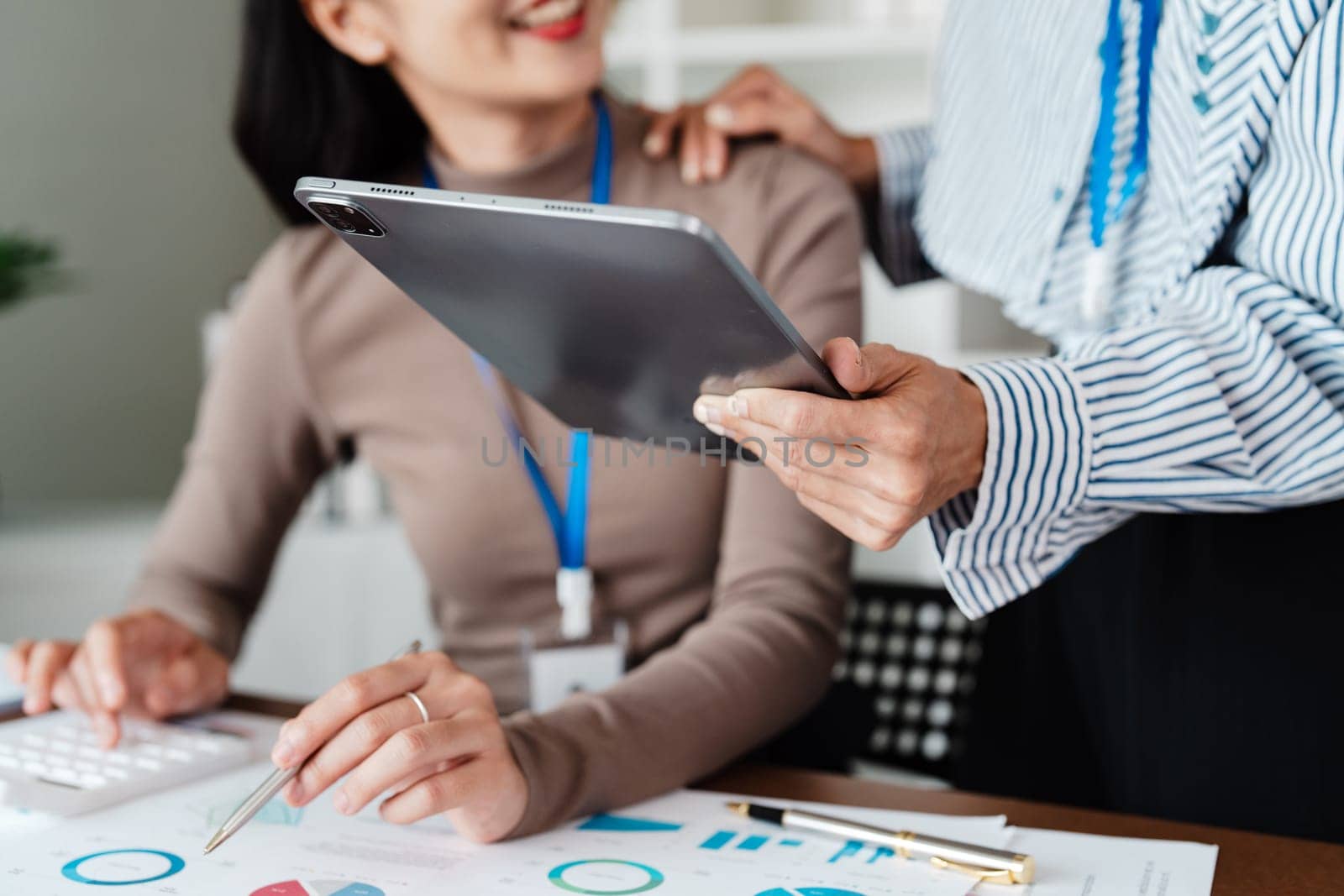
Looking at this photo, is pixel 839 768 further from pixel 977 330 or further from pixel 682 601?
pixel 977 330


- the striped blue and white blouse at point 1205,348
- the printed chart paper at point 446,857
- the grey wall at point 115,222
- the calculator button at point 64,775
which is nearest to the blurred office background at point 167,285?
the grey wall at point 115,222

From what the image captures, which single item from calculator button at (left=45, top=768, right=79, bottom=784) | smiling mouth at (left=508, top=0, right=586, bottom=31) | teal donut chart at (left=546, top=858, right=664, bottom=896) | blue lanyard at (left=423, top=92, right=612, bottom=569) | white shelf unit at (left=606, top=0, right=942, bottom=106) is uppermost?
white shelf unit at (left=606, top=0, right=942, bottom=106)

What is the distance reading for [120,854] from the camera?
26.8 inches

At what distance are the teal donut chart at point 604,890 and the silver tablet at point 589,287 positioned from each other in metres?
0.25

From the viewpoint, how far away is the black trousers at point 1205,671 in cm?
79

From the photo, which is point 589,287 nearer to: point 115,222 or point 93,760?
point 93,760

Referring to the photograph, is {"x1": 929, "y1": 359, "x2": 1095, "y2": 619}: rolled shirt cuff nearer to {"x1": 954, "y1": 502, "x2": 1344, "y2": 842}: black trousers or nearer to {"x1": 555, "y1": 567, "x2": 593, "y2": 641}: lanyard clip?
{"x1": 954, "y1": 502, "x2": 1344, "y2": 842}: black trousers

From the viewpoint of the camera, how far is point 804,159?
45.8 inches

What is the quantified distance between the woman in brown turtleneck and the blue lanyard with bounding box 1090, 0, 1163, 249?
0.23 metres

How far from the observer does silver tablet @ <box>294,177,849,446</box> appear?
0.54m

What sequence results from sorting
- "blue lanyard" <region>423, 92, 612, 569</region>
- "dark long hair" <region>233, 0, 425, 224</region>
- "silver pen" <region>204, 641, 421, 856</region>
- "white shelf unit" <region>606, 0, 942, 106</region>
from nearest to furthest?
"silver pen" <region>204, 641, 421, 856</region>, "blue lanyard" <region>423, 92, 612, 569</region>, "dark long hair" <region>233, 0, 425, 224</region>, "white shelf unit" <region>606, 0, 942, 106</region>

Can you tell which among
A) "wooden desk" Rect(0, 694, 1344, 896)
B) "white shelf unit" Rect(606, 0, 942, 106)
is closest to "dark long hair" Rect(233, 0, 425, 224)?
"wooden desk" Rect(0, 694, 1344, 896)

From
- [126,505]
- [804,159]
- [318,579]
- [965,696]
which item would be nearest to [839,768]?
[965,696]

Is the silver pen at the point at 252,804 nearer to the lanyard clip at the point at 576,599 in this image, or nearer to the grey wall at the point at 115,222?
the lanyard clip at the point at 576,599
